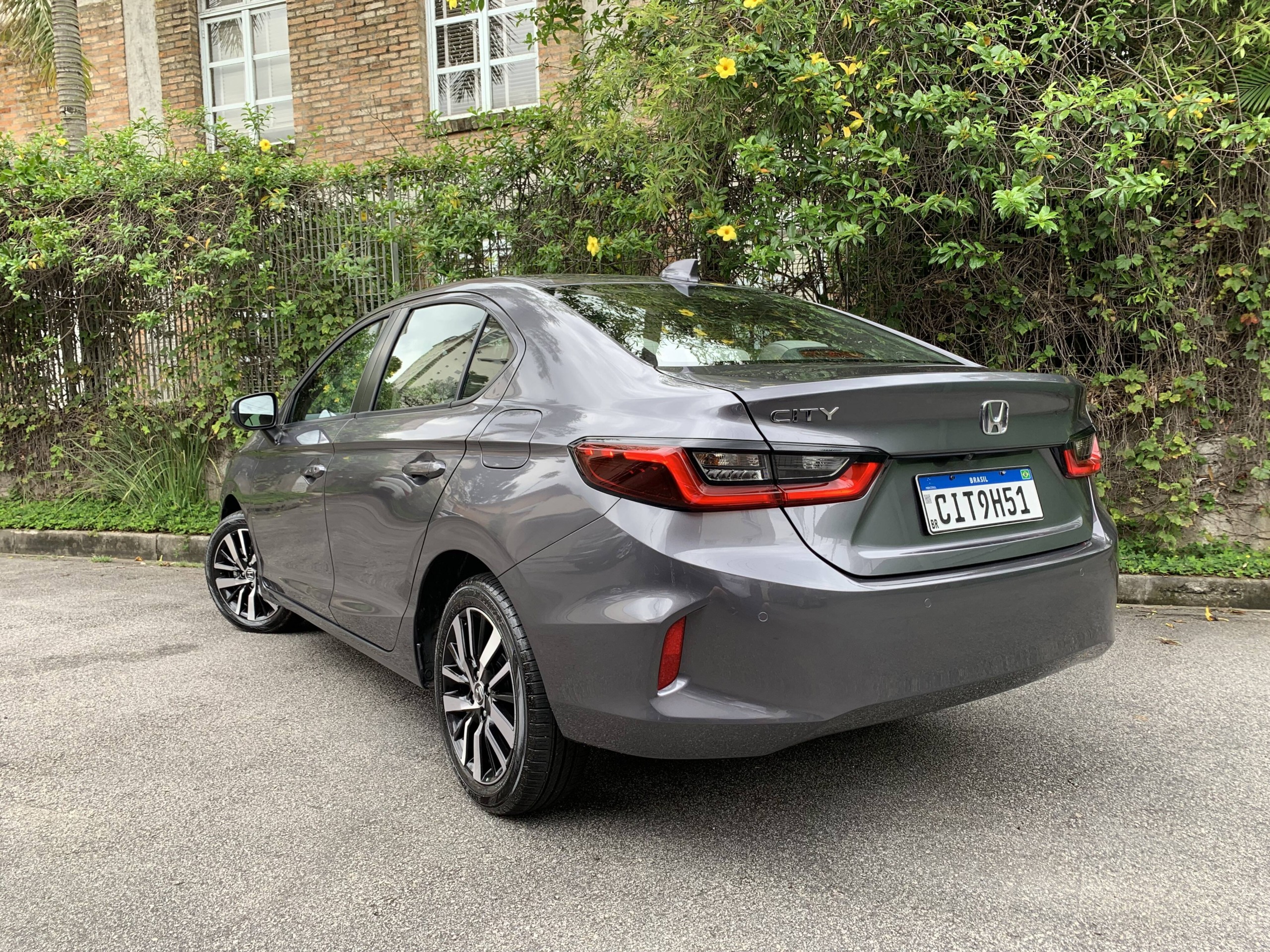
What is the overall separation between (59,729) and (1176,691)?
425 centimetres

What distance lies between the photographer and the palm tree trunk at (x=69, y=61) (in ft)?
36.7

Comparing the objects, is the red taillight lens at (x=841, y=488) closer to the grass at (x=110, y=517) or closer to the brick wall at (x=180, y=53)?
the grass at (x=110, y=517)

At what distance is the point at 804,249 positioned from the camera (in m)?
5.68

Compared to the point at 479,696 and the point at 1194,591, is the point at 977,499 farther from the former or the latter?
the point at 1194,591

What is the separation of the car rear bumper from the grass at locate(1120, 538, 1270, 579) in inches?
142

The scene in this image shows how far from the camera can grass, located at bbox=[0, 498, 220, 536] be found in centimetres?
795

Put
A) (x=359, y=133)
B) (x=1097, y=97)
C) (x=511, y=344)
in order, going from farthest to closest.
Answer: (x=359, y=133)
(x=1097, y=97)
(x=511, y=344)

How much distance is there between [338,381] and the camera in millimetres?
4098

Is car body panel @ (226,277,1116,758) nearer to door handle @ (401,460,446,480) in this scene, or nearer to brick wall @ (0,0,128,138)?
door handle @ (401,460,446,480)

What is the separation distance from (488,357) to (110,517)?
6414 mm

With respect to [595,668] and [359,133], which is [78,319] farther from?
[595,668]

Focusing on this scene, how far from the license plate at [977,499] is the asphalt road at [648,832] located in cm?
88

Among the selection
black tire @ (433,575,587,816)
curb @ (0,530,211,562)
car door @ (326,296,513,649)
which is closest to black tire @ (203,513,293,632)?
car door @ (326,296,513,649)

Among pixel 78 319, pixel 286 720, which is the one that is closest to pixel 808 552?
pixel 286 720
